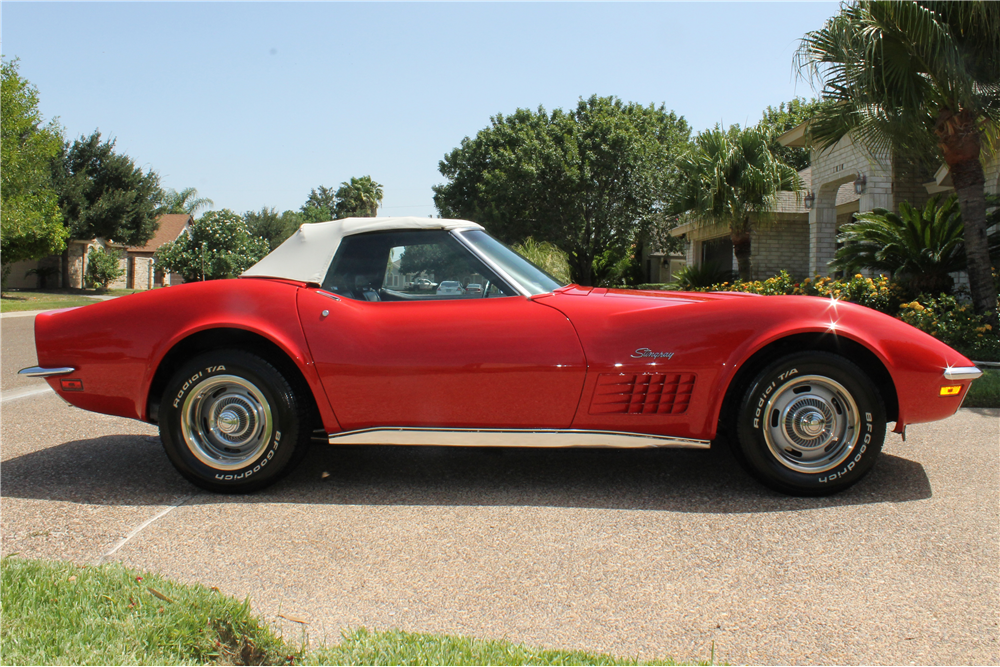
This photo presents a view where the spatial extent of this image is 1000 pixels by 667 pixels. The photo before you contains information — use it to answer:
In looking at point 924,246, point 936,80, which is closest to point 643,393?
point 936,80

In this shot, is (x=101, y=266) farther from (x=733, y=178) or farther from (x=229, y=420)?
(x=229, y=420)

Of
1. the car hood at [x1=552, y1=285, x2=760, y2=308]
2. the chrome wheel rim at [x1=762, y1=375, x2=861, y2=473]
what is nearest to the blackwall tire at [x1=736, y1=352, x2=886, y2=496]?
the chrome wheel rim at [x1=762, y1=375, x2=861, y2=473]

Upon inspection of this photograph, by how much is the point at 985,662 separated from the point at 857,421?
149cm

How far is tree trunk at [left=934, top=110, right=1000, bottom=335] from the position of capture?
9180 millimetres

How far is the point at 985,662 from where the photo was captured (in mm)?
2074

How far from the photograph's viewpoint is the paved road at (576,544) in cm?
228

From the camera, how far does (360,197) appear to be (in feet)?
332

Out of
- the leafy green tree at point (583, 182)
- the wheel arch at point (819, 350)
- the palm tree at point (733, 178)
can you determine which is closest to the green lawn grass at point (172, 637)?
the wheel arch at point (819, 350)

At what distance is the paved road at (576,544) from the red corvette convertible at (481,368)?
308 mm

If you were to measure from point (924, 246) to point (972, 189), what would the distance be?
1689 millimetres

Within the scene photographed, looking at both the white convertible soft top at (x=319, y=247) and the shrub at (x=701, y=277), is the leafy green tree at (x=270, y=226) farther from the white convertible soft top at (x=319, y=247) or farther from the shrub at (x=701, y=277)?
the white convertible soft top at (x=319, y=247)

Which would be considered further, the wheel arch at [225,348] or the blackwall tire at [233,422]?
the wheel arch at [225,348]

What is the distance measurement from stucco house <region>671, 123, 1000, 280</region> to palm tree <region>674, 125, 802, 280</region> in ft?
2.49

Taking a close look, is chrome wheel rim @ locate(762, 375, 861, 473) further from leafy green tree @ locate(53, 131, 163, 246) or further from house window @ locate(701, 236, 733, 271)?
leafy green tree @ locate(53, 131, 163, 246)
